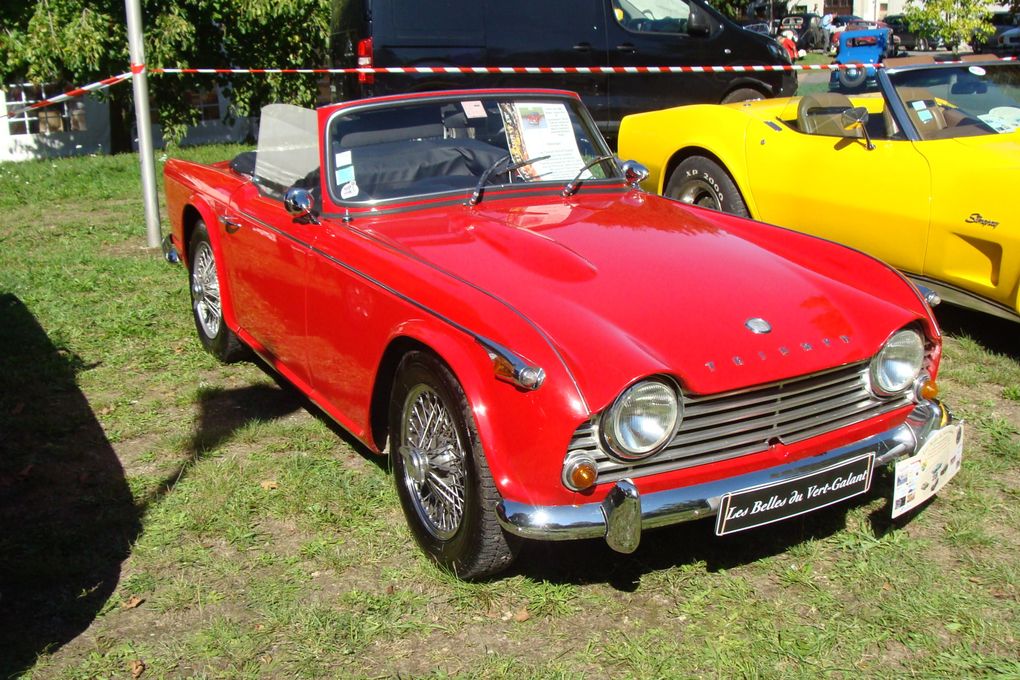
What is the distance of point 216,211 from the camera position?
17.0ft

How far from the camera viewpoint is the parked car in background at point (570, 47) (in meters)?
A: 9.28

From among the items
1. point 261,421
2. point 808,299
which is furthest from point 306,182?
point 808,299

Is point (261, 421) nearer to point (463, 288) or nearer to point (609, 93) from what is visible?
point (463, 288)

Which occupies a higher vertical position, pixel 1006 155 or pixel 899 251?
pixel 1006 155

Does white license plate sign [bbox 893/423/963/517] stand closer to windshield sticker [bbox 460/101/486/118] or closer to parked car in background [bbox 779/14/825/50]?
windshield sticker [bbox 460/101/486/118]

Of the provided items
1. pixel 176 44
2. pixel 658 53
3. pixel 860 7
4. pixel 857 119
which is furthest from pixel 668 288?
pixel 860 7

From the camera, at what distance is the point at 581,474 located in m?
2.88

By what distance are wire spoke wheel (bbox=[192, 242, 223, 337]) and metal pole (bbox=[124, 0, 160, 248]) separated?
2755mm

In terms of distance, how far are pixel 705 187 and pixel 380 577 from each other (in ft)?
13.8

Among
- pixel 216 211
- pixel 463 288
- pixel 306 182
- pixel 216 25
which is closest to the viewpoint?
pixel 463 288

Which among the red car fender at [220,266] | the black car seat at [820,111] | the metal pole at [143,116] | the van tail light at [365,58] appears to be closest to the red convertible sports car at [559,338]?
the red car fender at [220,266]

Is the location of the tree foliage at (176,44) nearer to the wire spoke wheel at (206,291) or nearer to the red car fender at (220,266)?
the wire spoke wheel at (206,291)

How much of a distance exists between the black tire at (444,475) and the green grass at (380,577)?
152mm

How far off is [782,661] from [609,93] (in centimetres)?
804
